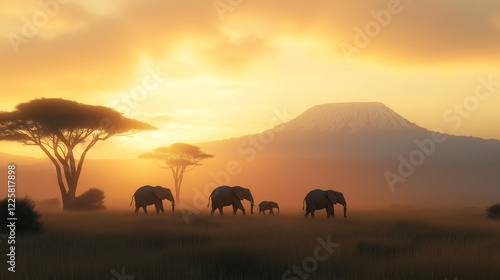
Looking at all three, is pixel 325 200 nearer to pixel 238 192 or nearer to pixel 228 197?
pixel 238 192

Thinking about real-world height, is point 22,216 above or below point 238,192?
below

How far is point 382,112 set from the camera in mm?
192125

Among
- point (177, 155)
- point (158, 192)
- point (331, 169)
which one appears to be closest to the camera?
point (158, 192)

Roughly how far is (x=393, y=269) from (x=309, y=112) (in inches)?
7446

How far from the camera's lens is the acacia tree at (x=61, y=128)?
28328 mm

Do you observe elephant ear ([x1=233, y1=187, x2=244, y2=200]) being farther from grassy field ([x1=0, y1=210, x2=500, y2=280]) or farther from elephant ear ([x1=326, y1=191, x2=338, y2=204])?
grassy field ([x1=0, y1=210, x2=500, y2=280])

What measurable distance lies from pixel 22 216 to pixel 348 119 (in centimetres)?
17740

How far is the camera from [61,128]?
28547 mm

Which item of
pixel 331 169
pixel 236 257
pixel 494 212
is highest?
pixel 331 169

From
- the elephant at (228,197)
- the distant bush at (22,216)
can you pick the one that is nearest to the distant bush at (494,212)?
the elephant at (228,197)

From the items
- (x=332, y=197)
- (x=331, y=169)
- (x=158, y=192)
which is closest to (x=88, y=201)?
(x=158, y=192)

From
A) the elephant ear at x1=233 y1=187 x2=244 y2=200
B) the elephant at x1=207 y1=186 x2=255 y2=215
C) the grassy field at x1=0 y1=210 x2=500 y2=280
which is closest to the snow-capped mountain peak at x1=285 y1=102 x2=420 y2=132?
the elephant at x1=207 y1=186 x2=255 y2=215

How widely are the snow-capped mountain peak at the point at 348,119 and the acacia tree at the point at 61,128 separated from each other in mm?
140879

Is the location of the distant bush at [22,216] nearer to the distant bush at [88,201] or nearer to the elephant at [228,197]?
the elephant at [228,197]
